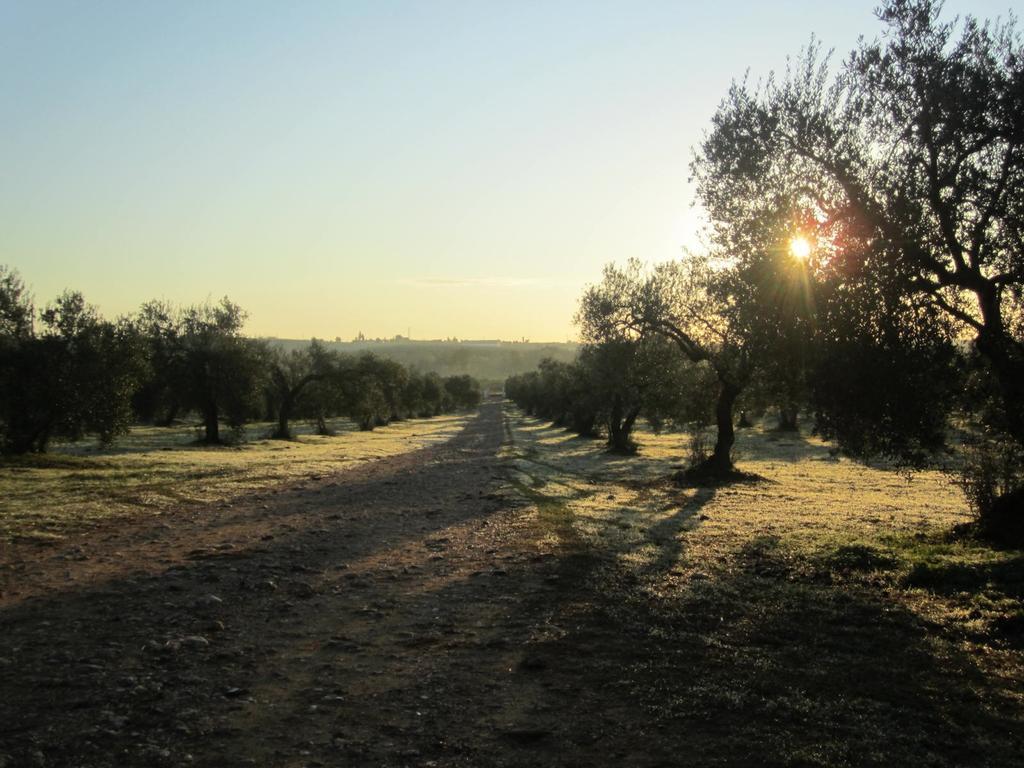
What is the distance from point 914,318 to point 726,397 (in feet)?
64.8

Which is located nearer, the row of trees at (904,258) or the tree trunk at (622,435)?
the row of trees at (904,258)

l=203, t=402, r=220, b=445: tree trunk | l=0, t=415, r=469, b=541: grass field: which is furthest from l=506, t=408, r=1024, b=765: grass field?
l=203, t=402, r=220, b=445: tree trunk

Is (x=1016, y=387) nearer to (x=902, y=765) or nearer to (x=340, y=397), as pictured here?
(x=902, y=765)

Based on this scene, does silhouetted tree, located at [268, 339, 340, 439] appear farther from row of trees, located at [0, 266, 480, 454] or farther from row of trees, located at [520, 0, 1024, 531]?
row of trees, located at [520, 0, 1024, 531]

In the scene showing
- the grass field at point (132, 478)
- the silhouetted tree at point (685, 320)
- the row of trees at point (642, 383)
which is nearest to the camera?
the grass field at point (132, 478)

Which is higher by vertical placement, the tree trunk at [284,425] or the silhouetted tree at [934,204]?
the silhouetted tree at [934,204]

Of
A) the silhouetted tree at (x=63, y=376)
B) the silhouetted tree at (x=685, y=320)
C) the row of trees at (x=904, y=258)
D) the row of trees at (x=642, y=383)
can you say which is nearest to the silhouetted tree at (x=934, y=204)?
the row of trees at (x=904, y=258)

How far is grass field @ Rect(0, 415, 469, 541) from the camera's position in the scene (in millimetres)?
16875

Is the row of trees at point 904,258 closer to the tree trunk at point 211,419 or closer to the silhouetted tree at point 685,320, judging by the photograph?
the silhouetted tree at point 685,320

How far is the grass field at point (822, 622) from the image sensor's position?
594cm

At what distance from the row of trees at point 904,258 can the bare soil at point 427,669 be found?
12.2 ft

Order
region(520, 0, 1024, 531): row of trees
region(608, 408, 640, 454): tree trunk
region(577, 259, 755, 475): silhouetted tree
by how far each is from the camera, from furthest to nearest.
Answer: region(608, 408, 640, 454): tree trunk < region(577, 259, 755, 475): silhouetted tree < region(520, 0, 1024, 531): row of trees

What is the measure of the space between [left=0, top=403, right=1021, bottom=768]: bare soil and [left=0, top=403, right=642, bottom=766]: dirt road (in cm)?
3

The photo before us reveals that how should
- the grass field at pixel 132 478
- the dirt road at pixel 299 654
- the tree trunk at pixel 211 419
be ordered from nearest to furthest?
1. the dirt road at pixel 299 654
2. the grass field at pixel 132 478
3. the tree trunk at pixel 211 419
